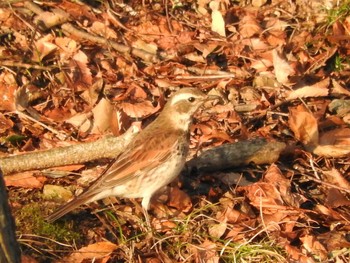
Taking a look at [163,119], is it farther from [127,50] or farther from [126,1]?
[126,1]

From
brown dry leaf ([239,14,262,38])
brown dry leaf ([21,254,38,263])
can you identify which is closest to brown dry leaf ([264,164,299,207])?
brown dry leaf ([21,254,38,263])

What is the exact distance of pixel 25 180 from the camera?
7.09m

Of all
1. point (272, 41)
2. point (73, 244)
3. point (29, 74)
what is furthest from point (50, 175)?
point (272, 41)


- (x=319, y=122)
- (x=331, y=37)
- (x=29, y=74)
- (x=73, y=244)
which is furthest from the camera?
(x=331, y=37)

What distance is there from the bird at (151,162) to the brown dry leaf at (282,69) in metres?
1.89

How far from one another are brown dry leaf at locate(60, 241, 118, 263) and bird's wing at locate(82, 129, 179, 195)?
696 mm

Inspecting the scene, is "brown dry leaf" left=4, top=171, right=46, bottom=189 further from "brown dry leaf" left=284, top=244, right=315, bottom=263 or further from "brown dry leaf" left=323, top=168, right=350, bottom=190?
"brown dry leaf" left=323, top=168, right=350, bottom=190

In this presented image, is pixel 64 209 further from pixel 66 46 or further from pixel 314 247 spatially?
pixel 66 46

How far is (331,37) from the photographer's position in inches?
362

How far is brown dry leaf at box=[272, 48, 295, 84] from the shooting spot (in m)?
8.62

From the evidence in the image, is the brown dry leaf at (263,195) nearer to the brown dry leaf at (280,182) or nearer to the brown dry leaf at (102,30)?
the brown dry leaf at (280,182)

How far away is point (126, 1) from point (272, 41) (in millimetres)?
2046

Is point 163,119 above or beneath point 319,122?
above

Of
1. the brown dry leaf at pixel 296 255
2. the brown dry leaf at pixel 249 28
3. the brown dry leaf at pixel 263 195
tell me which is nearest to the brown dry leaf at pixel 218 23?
the brown dry leaf at pixel 249 28
